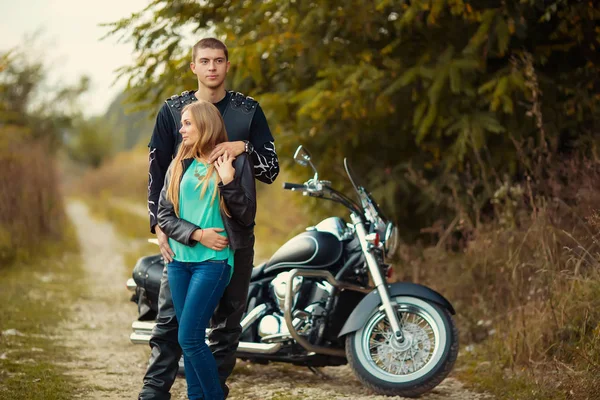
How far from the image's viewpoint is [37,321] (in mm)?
7352

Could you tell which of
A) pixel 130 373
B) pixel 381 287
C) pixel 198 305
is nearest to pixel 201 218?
pixel 198 305

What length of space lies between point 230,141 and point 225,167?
0.25 meters

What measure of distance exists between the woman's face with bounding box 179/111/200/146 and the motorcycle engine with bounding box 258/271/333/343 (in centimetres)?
136

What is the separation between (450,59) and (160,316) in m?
3.85

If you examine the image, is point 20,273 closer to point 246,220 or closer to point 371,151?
point 371,151

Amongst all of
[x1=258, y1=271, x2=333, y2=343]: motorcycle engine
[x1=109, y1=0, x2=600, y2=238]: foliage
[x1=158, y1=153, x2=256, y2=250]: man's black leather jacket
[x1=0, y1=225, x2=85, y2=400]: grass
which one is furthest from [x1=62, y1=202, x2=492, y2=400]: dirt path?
[x1=109, y1=0, x2=600, y2=238]: foliage

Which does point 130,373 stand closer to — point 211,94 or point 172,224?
point 172,224

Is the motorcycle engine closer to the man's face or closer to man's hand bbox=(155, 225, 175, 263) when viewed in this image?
man's hand bbox=(155, 225, 175, 263)

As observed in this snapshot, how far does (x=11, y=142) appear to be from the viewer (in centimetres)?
1214

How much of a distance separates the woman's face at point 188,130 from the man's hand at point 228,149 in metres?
0.10

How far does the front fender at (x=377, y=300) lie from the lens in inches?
188

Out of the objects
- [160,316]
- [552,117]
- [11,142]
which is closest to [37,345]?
[160,316]

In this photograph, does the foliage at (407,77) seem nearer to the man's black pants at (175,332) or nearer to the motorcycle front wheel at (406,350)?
the motorcycle front wheel at (406,350)

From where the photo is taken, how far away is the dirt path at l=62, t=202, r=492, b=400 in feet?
16.3
